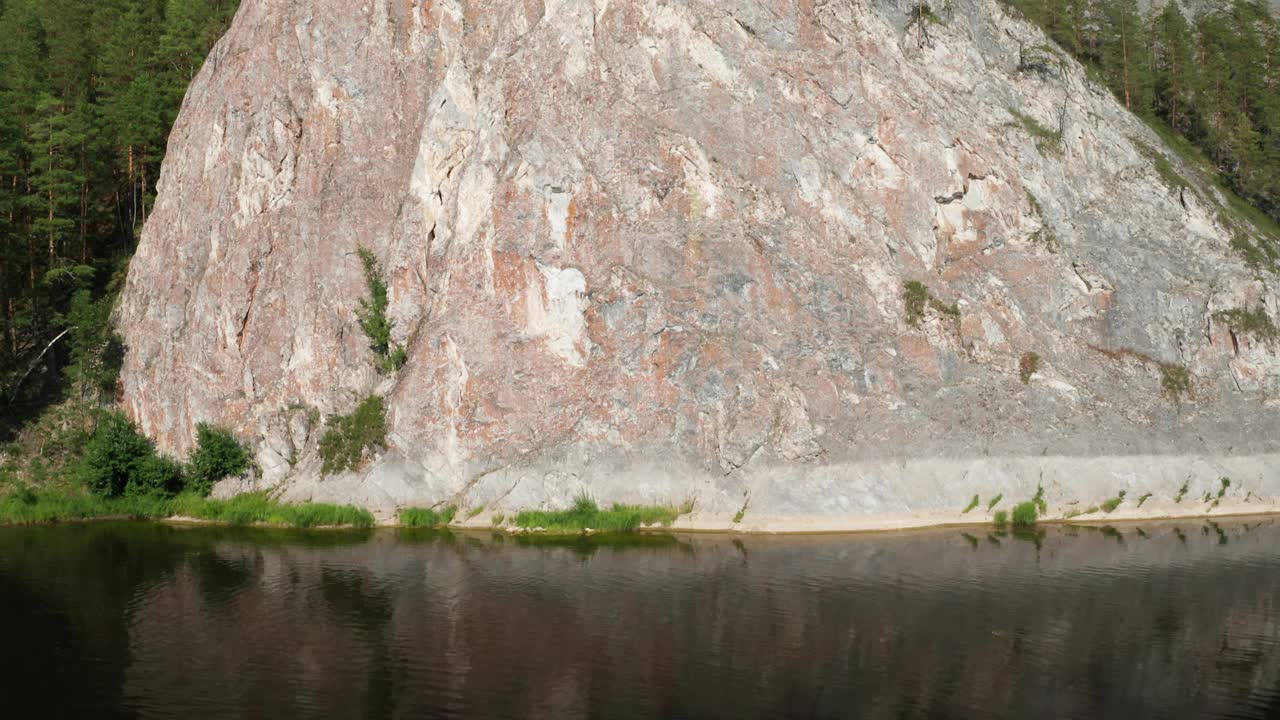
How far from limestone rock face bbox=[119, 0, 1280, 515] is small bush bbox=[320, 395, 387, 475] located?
0.80 meters

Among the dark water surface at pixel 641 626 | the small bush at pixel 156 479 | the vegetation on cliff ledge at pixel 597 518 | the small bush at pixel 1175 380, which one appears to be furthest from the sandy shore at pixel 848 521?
the small bush at pixel 156 479

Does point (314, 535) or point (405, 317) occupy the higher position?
point (405, 317)

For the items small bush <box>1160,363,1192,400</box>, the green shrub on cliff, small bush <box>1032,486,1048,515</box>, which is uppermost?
the green shrub on cliff

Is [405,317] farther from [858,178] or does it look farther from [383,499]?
[858,178]

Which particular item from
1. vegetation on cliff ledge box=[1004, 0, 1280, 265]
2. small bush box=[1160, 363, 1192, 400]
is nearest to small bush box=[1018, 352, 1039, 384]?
small bush box=[1160, 363, 1192, 400]

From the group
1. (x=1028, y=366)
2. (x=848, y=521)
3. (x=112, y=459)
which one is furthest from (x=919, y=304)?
(x=112, y=459)

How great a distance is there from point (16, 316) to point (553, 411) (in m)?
31.9

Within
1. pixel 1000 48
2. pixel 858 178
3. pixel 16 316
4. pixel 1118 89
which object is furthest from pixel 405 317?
pixel 1118 89

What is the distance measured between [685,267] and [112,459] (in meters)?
30.2

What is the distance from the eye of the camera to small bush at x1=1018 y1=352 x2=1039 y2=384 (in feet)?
159

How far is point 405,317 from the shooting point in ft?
166

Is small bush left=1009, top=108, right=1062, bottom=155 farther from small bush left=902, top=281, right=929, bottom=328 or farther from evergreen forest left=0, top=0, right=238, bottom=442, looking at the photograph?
evergreen forest left=0, top=0, right=238, bottom=442

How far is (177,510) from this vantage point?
46.8m

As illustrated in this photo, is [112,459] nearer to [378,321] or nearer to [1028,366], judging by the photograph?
[378,321]
